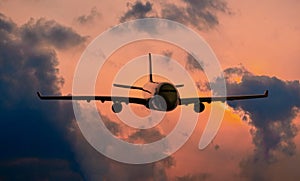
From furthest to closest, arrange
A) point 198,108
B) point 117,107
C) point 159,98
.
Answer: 1. point 198,108
2. point 117,107
3. point 159,98

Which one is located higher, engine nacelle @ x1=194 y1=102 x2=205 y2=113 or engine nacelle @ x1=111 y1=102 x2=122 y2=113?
engine nacelle @ x1=194 y1=102 x2=205 y2=113

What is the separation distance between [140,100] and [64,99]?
17.1 m

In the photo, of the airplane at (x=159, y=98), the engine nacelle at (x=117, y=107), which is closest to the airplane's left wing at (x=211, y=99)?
the airplane at (x=159, y=98)

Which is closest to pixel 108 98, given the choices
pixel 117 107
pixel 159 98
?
pixel 117 107

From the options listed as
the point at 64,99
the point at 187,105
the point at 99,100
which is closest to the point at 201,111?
the point at 187,105

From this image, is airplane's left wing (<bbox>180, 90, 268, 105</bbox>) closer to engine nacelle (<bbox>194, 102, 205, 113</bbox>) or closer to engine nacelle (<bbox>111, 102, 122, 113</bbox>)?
engine nacelle (<bbox>194, 102, 205, 113</bbox>)

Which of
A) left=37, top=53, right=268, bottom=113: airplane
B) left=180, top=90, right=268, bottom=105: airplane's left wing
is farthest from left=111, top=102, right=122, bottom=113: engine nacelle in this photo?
left=180, top=90, right=268, bottom=105: airplane's left wing

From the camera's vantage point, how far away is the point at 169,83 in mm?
91562

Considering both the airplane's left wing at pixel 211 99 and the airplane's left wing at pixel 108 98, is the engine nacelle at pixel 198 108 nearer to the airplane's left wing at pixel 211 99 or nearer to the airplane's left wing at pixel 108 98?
the airplane's left wing at pixel 211 99

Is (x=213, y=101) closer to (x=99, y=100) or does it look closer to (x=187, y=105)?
(x=187, y=105)

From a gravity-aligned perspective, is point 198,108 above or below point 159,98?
above

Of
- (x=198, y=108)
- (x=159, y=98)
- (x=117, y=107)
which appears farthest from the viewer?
(x=198, y=108)

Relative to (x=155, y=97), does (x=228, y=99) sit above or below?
above

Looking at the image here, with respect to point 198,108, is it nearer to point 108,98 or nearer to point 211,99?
point 211,99
